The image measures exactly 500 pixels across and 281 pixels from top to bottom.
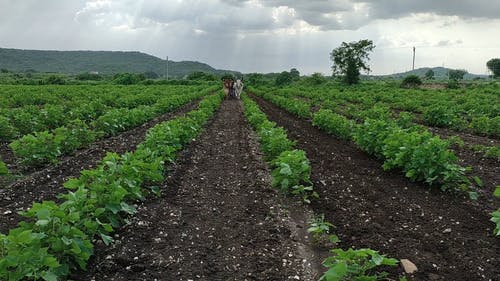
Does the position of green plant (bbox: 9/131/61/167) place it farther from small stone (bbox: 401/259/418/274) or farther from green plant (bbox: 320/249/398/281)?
small stone (bbox: 401/259/418/274)

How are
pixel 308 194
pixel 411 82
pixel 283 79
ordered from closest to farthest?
pixel 308 194 < pixel 411 82 < pixel 283 79

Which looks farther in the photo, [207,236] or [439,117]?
[439,117]

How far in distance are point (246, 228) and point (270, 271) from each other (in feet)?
4.17

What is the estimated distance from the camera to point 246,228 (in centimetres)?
591

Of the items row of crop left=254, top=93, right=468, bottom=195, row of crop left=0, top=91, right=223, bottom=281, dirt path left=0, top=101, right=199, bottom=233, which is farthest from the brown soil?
dirt path left=0, top=101, right=199, bottom=233

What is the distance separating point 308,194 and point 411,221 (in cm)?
190

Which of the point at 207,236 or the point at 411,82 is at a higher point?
the point at 411,82

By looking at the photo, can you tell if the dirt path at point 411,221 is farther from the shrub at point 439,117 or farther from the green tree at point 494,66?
the green tree at point 494,66

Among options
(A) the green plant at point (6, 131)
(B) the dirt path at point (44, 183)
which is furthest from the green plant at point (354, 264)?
(A) the green plant at point (6, 131)

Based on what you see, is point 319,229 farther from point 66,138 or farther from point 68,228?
point 66,138

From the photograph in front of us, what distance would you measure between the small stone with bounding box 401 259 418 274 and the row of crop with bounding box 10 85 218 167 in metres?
7.56

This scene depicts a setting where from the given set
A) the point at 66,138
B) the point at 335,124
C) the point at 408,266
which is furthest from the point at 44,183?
the point at 335,124

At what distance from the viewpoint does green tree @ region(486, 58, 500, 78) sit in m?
97.3

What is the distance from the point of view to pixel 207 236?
5609mm
